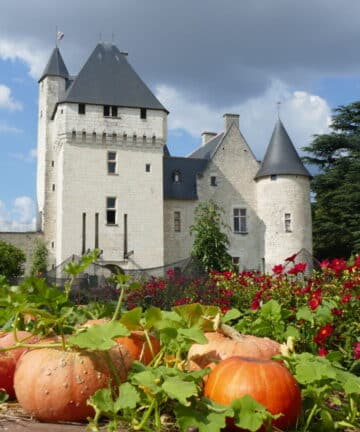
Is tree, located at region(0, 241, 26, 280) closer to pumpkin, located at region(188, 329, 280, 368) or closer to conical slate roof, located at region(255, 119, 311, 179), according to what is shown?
conical slate roof, located at region(255, 119, 311, 179)

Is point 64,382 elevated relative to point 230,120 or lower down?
lower down

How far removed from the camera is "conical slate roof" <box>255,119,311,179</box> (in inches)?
1330

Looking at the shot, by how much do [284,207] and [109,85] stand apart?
12.2 metres

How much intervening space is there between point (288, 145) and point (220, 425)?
110 ft

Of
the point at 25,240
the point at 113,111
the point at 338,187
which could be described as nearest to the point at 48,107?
the point at 113,111

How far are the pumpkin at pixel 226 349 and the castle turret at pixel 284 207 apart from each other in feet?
99.6

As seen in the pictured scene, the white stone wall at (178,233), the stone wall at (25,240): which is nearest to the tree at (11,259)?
the stone wall at (25,240)

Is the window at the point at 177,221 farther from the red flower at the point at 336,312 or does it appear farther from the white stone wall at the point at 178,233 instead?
the red flower at the point at 336,312

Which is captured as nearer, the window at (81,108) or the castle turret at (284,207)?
the window at (81,108)

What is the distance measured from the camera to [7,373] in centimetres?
307

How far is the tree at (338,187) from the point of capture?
118 ft

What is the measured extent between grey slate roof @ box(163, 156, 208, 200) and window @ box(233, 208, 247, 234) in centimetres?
262

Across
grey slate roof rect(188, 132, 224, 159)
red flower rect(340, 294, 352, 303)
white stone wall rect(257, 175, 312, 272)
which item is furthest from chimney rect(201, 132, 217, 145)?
red flower rect(340, 294, 352, 303)

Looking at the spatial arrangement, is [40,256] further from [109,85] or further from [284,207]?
[284,207]
